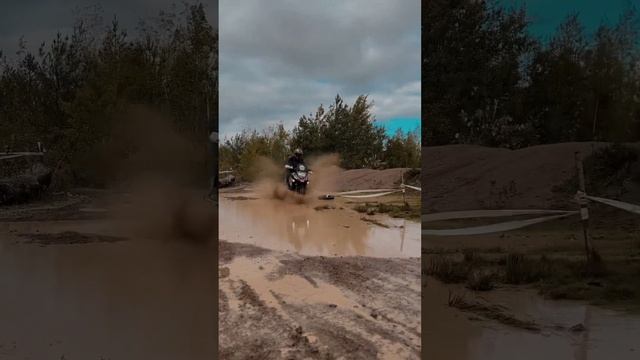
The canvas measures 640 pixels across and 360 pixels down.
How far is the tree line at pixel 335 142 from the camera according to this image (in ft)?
11.4

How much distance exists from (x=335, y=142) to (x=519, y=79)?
132cm

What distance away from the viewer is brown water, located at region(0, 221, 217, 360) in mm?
3277

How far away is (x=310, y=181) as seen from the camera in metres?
3.57

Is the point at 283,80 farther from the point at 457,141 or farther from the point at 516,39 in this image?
the point at 516,39

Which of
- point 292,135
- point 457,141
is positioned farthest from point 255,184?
point 457,141

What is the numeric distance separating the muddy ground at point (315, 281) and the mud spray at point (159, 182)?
0.19 m

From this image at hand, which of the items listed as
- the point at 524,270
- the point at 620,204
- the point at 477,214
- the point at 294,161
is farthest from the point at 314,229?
the point at 620,204

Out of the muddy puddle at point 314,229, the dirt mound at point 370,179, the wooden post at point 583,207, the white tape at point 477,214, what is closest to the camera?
the wooden post at point 583,207

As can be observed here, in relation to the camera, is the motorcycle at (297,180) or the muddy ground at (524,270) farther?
the motorcycle at (297,180)

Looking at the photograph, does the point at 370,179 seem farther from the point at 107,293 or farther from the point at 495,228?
the point at 107,293

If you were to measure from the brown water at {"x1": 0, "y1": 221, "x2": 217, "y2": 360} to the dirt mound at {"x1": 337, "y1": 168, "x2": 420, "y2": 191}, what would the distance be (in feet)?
3.42

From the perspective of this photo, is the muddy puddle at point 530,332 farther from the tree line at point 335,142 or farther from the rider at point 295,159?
the rider at point 295,159

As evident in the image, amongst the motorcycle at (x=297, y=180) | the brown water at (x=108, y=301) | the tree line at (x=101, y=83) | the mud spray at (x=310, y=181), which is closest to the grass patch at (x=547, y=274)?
the mud spray at (x=310, y=181)

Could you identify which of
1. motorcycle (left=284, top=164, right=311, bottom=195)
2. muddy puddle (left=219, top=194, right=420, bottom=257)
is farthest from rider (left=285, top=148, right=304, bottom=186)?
muddy puddle (left=219, top=194, right=420, bottom=257)
